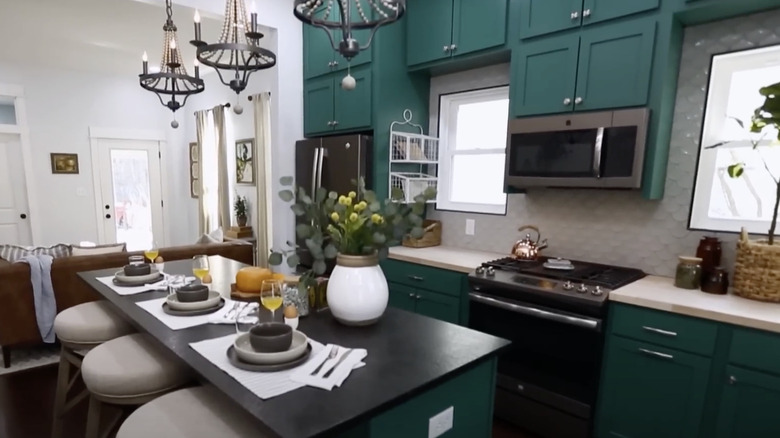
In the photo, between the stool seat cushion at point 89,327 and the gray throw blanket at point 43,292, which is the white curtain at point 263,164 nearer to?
the gray throw blanket at point 43,292

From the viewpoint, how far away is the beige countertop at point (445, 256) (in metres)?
2.62

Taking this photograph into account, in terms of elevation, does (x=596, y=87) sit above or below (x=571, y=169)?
above

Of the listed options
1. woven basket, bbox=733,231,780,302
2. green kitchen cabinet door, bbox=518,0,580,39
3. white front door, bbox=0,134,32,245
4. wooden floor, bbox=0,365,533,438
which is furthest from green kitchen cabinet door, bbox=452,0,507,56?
white front door, bbox=0,134,32,245

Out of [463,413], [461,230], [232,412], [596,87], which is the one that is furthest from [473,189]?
[232,412]

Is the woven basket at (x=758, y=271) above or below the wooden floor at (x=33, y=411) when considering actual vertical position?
above

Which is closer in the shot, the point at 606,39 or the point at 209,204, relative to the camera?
the point at 606,39

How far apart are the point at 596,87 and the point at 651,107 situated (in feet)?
0.97

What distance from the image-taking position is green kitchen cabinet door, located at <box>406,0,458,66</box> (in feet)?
9.38

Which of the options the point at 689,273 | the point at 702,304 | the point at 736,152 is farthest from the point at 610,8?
the point at 702,304

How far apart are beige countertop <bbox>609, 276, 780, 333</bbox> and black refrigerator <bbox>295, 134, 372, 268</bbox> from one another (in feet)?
5.94

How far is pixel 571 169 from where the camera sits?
7.73 feet

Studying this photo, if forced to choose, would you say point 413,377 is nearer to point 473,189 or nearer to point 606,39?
point 606,39

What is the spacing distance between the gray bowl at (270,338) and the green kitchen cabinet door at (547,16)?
2222mm

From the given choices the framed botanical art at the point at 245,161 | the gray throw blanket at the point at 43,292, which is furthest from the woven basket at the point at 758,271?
the framed botanical art at the point at 245,161
